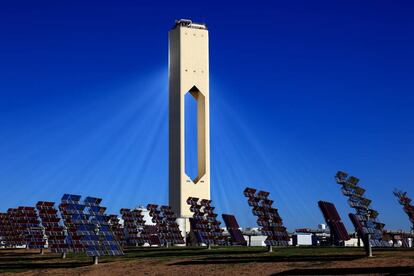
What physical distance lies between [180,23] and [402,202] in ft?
172

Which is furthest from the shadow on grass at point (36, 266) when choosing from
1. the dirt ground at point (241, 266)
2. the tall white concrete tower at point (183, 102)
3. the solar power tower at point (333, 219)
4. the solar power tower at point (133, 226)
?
the tall white concrete tower at point (183, 102)

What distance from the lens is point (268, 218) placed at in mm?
49844

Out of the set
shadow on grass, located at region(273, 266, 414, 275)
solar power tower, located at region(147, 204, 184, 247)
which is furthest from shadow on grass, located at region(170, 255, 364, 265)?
solar power tower, located at region(147, 204, 184, 247)

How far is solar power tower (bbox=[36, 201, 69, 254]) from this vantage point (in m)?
53.5

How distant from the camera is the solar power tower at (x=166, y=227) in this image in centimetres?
7281

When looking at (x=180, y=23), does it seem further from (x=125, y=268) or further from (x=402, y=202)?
(x=125, y=268)

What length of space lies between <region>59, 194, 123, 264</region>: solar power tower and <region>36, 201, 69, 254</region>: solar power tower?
8.00 metres

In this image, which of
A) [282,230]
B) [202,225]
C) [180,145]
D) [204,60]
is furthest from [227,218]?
[204,60]

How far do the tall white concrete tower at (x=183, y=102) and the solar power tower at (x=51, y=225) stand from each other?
137 feet

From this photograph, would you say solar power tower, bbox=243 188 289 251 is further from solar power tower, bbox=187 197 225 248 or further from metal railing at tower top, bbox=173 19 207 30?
metal railing at tower top, bbox=173 19 207 30

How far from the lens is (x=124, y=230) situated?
86750 millimetres

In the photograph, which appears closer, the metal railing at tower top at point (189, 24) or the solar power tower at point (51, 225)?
the solar power tower at point (51, 225)

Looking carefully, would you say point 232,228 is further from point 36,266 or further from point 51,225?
point 36,266

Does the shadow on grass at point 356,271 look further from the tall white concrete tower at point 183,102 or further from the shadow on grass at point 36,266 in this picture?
the tall white concrete tower at point 183,102
